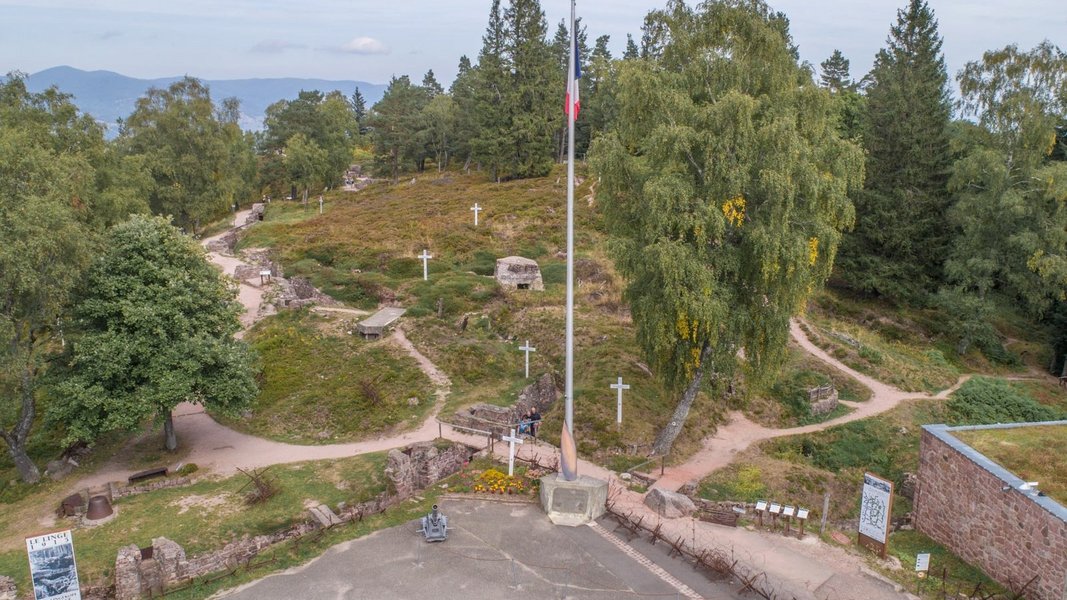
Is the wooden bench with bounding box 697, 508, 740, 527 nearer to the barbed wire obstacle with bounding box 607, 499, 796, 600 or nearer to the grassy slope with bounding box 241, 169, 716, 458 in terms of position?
the barbed wire obstacle with bounding box 607, 499, 796, 600

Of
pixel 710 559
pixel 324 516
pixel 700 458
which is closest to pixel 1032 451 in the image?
pixel 710 559

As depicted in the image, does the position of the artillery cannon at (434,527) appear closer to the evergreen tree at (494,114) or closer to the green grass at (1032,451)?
the green grass at (1032,451)

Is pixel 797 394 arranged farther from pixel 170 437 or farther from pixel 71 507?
pixel 71 507

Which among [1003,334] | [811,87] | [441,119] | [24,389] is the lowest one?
[1003,334]

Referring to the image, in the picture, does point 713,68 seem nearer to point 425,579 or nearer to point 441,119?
point 425,579

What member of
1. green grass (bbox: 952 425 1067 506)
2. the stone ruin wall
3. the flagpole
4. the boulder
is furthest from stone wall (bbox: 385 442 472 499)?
green grass (bbox: 952 425 1067 506)

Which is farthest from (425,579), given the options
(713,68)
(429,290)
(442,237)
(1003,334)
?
(1003,334)
